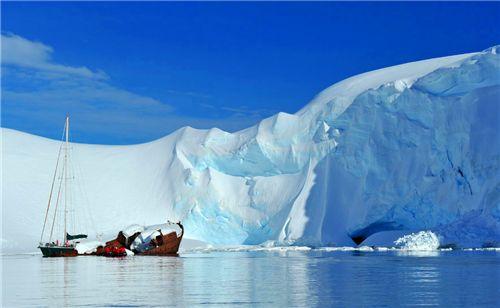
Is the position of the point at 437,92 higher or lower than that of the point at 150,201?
higher

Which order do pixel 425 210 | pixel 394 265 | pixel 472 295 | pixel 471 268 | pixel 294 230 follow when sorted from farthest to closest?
pixel 294 230, pixel 425 210, pixel 394 265, pixel 471 268, pixel 472 295

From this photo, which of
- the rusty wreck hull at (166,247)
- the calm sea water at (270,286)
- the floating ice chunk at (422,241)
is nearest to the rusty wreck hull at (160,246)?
the rusty wreck hull at (166,247)

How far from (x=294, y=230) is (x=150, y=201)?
11.3 m

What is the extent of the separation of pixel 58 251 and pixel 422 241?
18005 millimetres

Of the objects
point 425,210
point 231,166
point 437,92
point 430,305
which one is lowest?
point 430,305

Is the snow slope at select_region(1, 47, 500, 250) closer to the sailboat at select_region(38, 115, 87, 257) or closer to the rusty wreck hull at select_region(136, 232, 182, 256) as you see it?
the sailboat at select_region(38, 115, 87, 257)

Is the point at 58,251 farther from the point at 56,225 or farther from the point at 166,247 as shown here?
the point at 56,225

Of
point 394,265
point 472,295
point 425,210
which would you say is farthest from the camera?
point 425,210

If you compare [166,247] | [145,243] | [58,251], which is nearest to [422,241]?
[166,247]

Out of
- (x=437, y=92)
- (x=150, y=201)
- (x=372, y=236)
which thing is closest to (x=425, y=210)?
(x=372, y=236)

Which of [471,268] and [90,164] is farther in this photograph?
[90,164]

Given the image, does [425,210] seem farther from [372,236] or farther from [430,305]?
[430,305]

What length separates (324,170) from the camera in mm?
42219

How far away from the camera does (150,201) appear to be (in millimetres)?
46250
